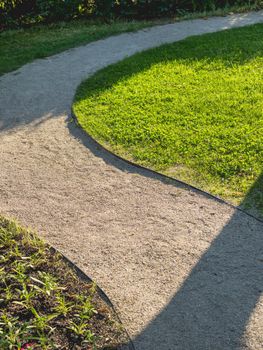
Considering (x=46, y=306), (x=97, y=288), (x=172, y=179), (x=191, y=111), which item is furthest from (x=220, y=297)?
(x=191, y=111)

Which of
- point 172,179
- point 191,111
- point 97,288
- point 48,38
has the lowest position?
point 97,288

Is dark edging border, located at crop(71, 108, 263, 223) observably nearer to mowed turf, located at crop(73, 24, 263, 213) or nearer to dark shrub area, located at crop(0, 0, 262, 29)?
mowed turf, located at crop(73, 24, 263, 213)

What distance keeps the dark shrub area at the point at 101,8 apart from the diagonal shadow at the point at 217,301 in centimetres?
753

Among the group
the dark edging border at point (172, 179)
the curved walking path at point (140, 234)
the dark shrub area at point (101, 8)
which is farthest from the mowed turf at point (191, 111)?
the dark shrub area at point (101, 8)

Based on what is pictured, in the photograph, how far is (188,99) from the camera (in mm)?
7000

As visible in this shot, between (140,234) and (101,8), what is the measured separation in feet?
25.2

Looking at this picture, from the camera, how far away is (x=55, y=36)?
407 inches

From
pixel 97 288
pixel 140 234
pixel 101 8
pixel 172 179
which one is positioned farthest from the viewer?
pixel 101 8

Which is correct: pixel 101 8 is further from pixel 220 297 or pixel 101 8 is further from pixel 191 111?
pixel 220 297

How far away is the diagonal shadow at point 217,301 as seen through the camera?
3.54 m

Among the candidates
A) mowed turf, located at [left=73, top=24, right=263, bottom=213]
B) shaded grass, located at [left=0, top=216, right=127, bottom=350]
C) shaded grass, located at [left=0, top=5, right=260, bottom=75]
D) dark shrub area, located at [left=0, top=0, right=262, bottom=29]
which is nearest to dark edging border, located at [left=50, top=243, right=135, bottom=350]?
shaded grass, located at [left=0, top=216, right=127, bottom=350]

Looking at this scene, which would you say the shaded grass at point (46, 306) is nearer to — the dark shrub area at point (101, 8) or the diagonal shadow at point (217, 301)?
the diagonal shadow at point (217, 301)

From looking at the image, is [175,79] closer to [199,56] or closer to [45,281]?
[199,56]

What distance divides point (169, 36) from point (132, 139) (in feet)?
13.7
